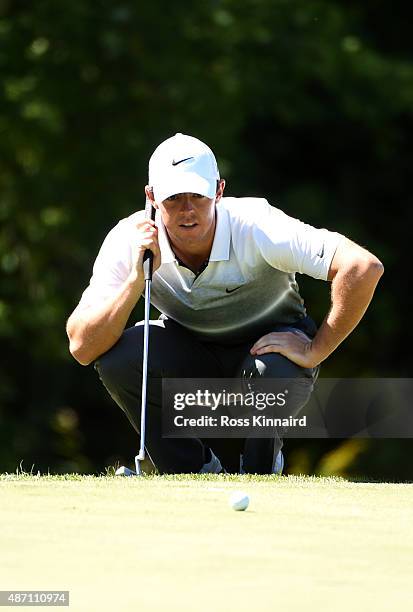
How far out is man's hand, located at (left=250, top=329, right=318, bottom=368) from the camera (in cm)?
476

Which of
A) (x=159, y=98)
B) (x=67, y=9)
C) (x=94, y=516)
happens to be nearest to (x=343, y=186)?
(x=159, y=98)

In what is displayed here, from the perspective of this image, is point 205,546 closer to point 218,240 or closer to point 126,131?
point 218,240

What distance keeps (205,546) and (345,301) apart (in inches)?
70.7

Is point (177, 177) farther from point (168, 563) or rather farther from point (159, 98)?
point (159, 98)

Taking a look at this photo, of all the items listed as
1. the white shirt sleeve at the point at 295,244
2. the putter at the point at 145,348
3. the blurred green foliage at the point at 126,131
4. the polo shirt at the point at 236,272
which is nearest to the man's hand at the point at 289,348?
the polo shirt at the point at 236,272

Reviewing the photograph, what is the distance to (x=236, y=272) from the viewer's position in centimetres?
478

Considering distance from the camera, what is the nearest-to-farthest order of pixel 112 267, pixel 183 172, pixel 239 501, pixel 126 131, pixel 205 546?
pixel 205 546, pixel 239 501, pixel 183 172, pixel 112 267, pixel 126 131

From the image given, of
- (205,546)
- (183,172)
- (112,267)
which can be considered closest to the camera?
(205,546)

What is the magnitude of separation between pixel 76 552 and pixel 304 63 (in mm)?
10162

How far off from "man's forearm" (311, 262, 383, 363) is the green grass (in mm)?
787

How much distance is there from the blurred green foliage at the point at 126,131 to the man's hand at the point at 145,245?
251 inches

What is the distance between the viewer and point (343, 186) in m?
13.7

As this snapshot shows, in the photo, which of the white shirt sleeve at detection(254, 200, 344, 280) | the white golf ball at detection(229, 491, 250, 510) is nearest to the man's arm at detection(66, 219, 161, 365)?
the white shirt sleeve at detection(254, 200, 344, 280)

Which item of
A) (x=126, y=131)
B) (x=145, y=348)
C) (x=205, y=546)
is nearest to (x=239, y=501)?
(x=205, y=546)
